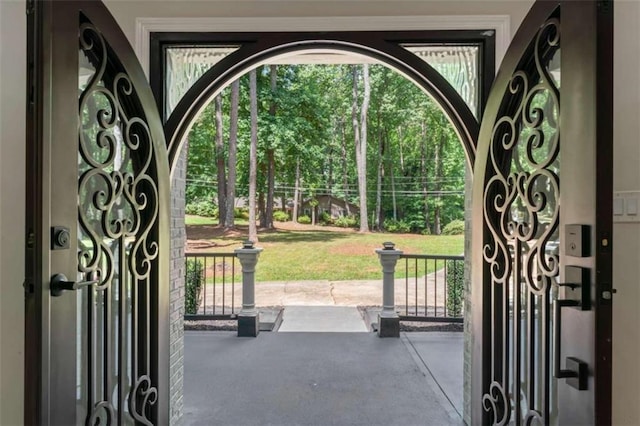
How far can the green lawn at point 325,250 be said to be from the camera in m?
9.54

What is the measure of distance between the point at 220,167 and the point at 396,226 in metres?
6.37

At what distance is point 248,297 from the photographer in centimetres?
424

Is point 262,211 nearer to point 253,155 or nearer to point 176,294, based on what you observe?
point 253,155

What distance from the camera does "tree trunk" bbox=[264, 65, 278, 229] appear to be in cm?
1172

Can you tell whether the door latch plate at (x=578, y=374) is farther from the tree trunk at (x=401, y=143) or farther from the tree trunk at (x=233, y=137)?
the tree trunk at (x=401, y=143)

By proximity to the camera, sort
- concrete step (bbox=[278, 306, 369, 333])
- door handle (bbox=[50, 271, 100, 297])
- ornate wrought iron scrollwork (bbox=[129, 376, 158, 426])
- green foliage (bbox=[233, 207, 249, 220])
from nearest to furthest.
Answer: door handle (bbox=[50, 271, 100, 297]) → ornate wrought iron scrollwork (bbox=[129, 376, 158, 426]) → concrete step (bbox=[278, 306, 369, 333]) → green foliage (bbox=[233, 207, 249, 220])

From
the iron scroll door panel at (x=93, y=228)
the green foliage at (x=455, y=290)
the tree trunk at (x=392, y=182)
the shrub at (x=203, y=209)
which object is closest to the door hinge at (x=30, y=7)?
the iron scroll door panel at (x=93, y=228)

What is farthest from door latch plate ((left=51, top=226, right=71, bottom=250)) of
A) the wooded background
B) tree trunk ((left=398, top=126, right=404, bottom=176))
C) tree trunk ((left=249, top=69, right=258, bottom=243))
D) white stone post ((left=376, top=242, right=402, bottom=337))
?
tree trunk ((left=398, top=126, right=404, bottom=176))

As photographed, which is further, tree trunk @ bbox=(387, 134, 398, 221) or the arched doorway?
tree trunk @ bbox=(387, 134, 398, 221)

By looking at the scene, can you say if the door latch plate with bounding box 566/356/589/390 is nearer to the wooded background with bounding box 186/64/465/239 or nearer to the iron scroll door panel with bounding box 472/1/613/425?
the iron scroll door panel with bounding box 472/1/613/425

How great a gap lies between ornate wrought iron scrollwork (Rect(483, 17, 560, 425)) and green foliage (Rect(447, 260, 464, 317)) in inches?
115

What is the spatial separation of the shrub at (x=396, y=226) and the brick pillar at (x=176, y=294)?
36.7 ft

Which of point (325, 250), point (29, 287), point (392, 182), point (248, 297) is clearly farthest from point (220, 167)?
point (29, 287)

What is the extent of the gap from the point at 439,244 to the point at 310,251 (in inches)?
168
